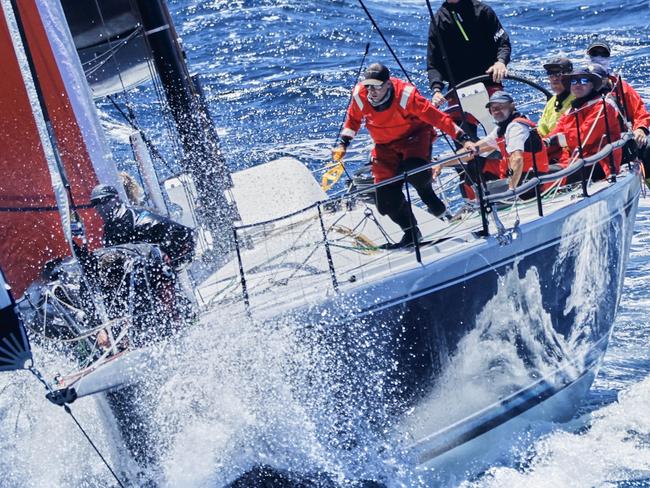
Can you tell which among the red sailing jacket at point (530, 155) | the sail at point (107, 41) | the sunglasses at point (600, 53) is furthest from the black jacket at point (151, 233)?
the sunglasses at point (600, 53)

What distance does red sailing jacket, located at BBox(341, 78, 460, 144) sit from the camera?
5707mm

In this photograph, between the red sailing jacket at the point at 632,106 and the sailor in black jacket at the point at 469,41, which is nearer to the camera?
the red sailing jacket at the point at 632,106

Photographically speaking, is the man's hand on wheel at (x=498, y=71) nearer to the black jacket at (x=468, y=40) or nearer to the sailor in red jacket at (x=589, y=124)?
the black jacket at (x=468, y=40)

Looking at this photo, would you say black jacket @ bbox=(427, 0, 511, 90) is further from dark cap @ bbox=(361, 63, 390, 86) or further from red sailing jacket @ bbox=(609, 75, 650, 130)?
dark cap @ bbox=(361, 63, 390, 86)

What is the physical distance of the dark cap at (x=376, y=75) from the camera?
5.55 metres

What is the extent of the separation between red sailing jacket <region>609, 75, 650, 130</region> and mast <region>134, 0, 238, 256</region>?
8.48 ft

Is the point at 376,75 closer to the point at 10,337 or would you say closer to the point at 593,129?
the point at 593,129

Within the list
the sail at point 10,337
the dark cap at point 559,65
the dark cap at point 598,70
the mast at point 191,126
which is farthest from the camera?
the mast at point 191,126

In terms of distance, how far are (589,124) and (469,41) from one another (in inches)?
46.5

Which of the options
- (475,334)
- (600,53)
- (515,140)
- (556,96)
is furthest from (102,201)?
(600,53)

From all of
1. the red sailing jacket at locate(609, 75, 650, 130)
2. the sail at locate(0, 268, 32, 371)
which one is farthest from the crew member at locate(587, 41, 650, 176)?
the sail at locate(0, 268, 32, 371)

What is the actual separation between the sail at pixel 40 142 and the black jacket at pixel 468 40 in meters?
2.36

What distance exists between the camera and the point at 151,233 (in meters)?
5.40

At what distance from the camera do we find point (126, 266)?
16.2 feet
